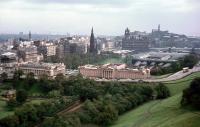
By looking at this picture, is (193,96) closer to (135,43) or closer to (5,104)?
(5,104)

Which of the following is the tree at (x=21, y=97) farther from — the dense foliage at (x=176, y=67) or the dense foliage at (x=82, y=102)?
the dense foliage at (x=176, y=67)

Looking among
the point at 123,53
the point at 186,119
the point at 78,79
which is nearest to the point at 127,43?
the point at 123,53

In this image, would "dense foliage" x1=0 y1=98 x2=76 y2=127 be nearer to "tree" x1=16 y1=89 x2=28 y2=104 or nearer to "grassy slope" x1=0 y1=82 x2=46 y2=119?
"grassy slope" x1=0 y1=82 x2=46 y2=119

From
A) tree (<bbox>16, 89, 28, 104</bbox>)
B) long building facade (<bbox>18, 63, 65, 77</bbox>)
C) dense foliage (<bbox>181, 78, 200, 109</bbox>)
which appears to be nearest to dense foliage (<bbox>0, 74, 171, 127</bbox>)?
tree (<bbox>16, 89, 28, 104</bbox>)

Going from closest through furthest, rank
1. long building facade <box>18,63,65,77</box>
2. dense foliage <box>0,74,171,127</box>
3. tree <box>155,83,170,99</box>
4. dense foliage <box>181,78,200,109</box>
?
dense foliage <box>181,78,200,109</box> → dense foliage <box>0,74,171,127</box> → tree <box>155,83,170,99</box> → long building facade <box>18,63,65,77</box>

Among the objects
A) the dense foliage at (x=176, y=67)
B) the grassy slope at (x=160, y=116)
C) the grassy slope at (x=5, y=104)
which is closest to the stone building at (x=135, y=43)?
the dense foliage at (x=176, y=67)

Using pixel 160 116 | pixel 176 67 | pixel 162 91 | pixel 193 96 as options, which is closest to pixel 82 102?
pixel 162 91
